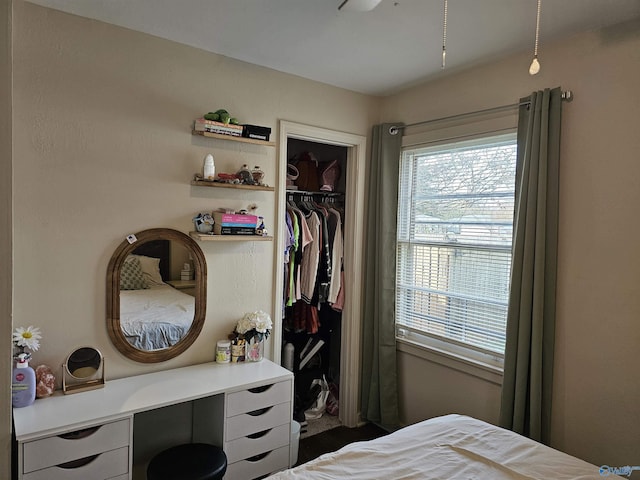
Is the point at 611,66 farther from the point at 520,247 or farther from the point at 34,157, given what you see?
the point at 34,157

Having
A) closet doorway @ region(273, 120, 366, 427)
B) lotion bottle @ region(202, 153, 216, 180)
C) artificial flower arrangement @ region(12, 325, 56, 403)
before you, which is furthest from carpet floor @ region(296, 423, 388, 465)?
lotion bottle @ region(202, 153, 216, 180)

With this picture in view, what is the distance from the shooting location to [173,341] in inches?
100.0

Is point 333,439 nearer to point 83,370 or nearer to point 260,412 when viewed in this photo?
point 260,412

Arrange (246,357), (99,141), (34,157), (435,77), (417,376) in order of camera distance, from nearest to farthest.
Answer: (34,157) < (99,141) < (246,357) < (435,77) < (417,376)

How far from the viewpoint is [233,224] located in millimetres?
2580

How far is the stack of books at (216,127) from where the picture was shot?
249cm

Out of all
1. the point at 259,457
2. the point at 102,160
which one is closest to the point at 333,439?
the point at 259,457

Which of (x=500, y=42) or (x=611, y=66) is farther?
(x=500, y=42)

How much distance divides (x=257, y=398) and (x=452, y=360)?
52.0 inches

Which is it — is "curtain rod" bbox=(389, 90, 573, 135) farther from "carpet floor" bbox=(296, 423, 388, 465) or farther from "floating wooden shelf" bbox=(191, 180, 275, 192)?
"carpet floor" bbox=(296, 423, 388, 465)

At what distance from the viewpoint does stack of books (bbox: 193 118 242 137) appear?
8.18ft

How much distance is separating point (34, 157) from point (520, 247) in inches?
99.7

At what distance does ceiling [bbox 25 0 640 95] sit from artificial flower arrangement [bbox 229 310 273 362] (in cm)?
162

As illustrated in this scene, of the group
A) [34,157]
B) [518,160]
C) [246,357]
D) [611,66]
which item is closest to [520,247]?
[518,160]
